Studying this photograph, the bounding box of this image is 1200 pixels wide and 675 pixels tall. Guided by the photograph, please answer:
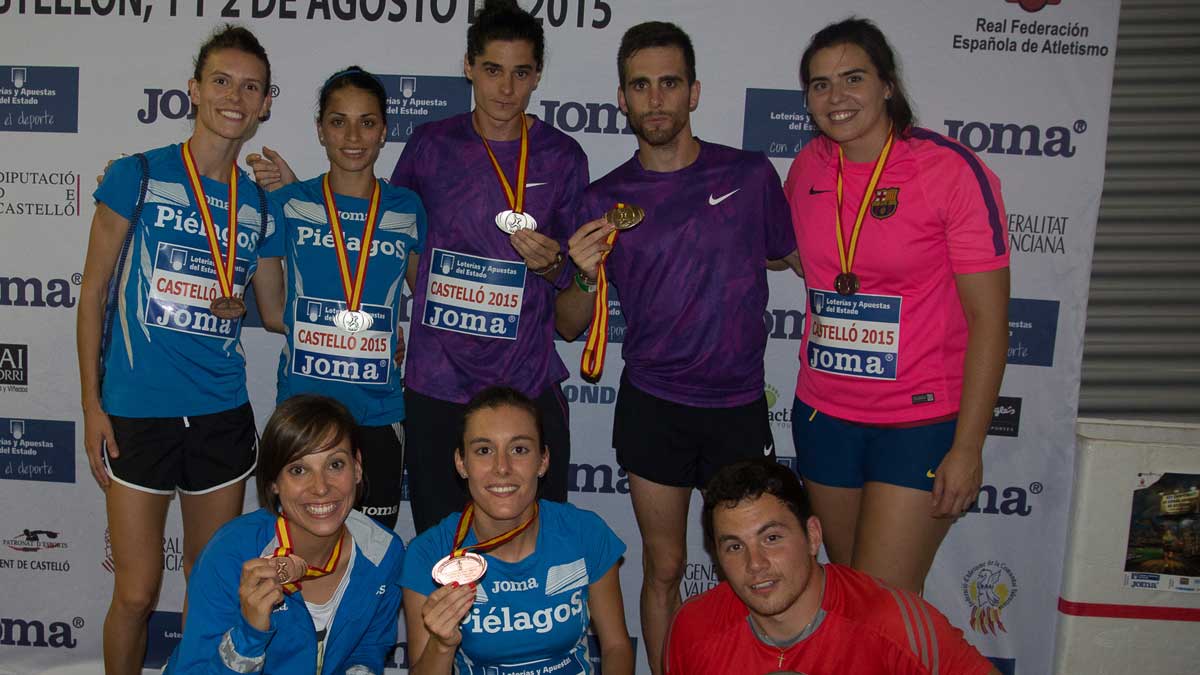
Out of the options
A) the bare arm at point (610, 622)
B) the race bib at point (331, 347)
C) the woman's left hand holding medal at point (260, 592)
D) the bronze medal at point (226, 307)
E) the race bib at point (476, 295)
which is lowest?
the bare arm at point (610, 622)

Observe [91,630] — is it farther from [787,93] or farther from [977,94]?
[977,94]

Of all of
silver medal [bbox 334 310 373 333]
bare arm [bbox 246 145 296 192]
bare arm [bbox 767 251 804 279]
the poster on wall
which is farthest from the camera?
the poster on wall

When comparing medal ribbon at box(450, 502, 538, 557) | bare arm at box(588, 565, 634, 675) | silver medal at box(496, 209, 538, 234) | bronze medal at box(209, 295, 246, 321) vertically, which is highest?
silver medal at box(496, 209, 538, 234)

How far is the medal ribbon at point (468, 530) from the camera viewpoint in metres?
2.38

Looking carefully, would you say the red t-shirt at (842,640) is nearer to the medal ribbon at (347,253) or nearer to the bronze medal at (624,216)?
the bronze medal at (624,216)

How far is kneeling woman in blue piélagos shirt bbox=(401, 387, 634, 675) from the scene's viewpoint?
240 centimetres

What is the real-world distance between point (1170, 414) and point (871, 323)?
201cm

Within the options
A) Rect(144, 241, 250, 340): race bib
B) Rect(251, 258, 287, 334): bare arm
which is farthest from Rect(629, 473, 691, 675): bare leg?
Rect(144, 241, 250, 340): race bib

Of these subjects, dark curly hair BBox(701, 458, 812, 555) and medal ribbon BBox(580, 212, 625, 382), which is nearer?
dark curly hair BBox(701, 458, 812, 555)

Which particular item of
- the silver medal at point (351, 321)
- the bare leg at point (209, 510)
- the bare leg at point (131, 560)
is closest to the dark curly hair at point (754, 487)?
the silver medal at point (351, 321)

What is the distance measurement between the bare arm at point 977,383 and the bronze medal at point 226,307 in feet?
7.65

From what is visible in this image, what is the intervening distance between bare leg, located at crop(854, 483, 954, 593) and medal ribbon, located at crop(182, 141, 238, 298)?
222 centimetres

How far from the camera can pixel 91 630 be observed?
13.2 ft

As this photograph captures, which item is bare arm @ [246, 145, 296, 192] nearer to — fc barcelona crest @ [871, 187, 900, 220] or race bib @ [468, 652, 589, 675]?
race bib @ [468, 652, 589, 675]
